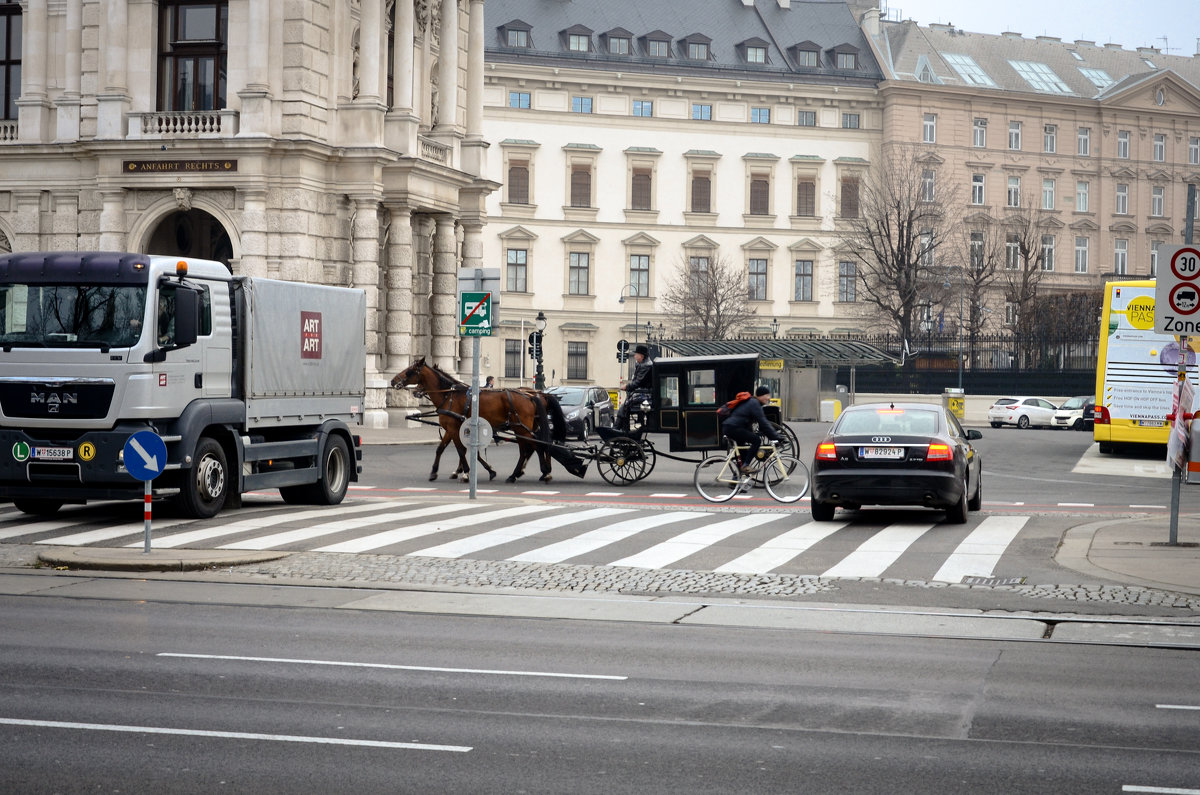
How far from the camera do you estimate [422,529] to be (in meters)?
18.1

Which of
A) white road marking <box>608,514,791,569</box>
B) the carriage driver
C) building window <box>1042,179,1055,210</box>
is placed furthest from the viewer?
building window <box>1042,179,1055,210</box>

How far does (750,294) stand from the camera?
299 feet

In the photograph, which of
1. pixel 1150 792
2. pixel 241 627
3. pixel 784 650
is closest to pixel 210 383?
pixel 241 627

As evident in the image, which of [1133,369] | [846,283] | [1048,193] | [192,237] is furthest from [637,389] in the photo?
[1048,193]

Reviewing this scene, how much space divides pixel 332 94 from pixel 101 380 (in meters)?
30.1

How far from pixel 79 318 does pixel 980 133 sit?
83.7m

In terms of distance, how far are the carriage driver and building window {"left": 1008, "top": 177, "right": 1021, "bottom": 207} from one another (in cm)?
7302

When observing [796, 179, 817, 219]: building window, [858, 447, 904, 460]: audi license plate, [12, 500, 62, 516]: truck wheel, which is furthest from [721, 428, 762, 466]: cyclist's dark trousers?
[796, 179, 817, 219]: building window

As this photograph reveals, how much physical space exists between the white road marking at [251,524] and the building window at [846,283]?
72.8 meters

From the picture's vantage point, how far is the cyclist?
23094mm

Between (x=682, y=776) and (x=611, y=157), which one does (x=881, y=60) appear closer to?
(x=611, y=157)

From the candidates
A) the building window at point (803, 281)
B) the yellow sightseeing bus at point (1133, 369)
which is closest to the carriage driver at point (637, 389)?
the yellow sightseeing bus at point (1133, 369)

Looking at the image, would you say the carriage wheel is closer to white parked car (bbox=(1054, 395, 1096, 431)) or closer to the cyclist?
the cyclist

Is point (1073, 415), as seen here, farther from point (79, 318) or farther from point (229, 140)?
point (79, 318)
